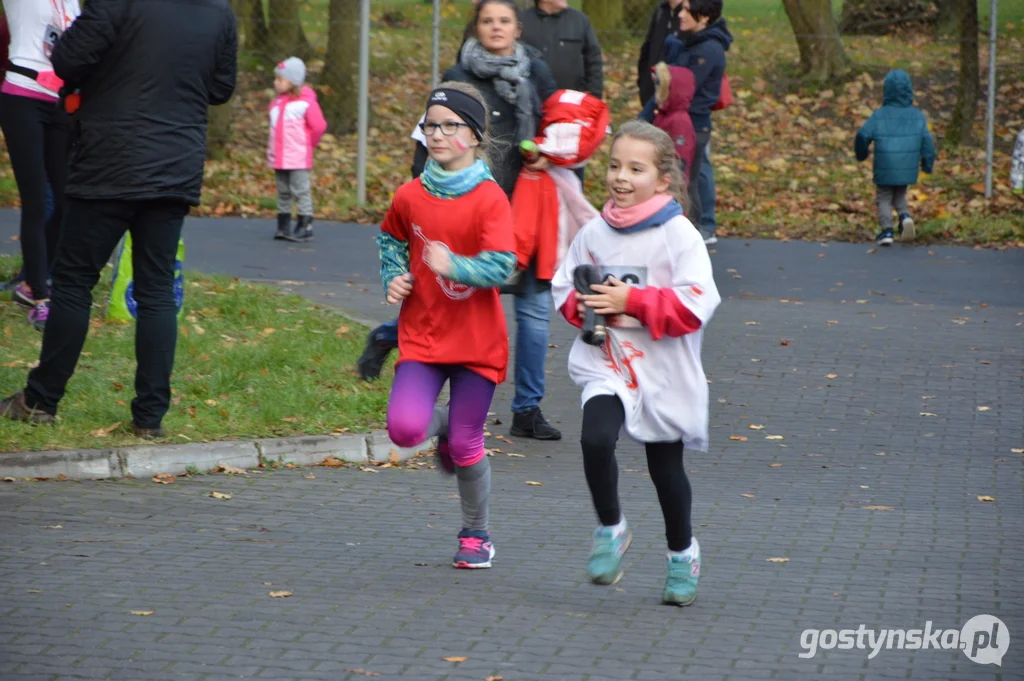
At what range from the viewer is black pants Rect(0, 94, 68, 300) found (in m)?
8.45

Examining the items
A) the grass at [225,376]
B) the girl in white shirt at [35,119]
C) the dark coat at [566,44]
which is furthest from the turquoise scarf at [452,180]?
the dark coat at [566,44]

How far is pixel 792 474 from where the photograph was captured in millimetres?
6938

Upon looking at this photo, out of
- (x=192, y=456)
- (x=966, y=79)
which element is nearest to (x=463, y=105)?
(x=192, y=456)

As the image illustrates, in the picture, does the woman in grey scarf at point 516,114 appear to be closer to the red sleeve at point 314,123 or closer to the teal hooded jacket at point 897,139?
the red sleeve at point 314,123

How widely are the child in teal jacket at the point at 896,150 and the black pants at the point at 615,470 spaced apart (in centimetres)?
1026

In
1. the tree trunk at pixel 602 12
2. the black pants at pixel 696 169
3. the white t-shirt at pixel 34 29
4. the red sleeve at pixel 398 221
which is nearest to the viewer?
the red sleeve at pixel 398 221

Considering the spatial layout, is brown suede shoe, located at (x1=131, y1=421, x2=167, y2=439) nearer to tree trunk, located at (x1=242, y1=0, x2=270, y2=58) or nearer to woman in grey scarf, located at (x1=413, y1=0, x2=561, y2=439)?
woman in grey scarf, located at (x1=413, y1=0, x2=561, y2=439)

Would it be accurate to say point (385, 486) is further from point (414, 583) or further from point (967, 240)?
point (967, 240)

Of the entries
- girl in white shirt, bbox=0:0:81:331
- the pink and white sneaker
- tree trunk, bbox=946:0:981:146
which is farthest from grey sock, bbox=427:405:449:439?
tree trunk, bbox=946:0:981:146

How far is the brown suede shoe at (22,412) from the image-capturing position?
6.73m

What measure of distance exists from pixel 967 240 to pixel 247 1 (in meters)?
11.2

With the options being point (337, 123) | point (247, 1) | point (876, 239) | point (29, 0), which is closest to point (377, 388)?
point (29, 0)

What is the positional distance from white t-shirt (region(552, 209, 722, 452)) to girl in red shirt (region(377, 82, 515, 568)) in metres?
0.43

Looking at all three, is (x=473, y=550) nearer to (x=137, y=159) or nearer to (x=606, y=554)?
(x=606, y=554)
